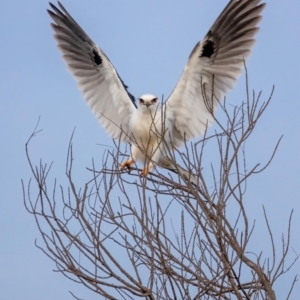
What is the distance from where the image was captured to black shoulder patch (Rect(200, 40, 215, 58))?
6363 millimetres

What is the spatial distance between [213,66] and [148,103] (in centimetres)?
77

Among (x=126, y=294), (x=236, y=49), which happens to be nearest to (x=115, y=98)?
(x=236, y=49)

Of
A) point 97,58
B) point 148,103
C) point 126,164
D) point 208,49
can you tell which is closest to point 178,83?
point 148,103

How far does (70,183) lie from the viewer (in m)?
3.89

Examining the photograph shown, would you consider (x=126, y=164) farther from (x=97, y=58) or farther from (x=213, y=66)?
(x=97, y=58)

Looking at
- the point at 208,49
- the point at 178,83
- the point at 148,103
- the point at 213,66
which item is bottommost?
the point at 148,103

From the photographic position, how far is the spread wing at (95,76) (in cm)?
660

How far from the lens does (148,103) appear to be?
6.07 meters

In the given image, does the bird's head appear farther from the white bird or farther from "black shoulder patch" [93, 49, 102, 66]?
"black shoulder patch" [93, 49, 102, 66]

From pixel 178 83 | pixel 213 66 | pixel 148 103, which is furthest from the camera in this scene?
pixel 213 66

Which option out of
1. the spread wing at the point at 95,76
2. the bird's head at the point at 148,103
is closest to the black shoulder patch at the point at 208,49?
the bird's head at the point at 148,103

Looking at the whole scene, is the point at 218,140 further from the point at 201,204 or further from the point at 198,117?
the point at 198,117

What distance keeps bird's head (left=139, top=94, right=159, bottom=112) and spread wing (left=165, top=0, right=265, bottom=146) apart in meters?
0.16

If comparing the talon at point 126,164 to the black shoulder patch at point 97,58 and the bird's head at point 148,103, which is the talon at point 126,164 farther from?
the black shoulder patch at point 97,58
